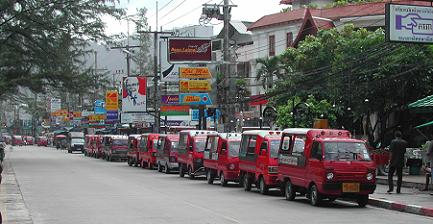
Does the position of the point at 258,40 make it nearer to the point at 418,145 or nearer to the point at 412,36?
the point at 418,145

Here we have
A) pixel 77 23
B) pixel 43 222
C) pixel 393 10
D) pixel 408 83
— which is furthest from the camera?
pixel 77 23

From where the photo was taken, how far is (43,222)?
50.2 ft

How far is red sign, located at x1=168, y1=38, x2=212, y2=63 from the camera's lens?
4047 centimetres

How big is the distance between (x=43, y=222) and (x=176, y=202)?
17.3 feet

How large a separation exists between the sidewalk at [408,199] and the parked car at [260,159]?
11.0 ft

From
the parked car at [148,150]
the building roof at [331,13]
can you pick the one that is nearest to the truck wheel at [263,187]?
the parked car at [148,150]

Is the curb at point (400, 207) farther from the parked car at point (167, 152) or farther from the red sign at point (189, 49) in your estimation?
the red sign at point (189, 49)

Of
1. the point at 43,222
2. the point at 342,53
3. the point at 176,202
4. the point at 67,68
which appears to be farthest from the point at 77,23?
the point at 43,222

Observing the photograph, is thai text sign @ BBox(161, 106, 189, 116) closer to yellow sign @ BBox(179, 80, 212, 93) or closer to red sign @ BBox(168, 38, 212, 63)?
yellow sign @ BBox(179, 80, 212, 93)


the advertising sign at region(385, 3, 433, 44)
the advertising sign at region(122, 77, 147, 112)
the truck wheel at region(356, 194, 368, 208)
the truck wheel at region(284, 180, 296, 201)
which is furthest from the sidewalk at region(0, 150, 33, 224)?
the advertising sign at region(122, 77, 147, 112)

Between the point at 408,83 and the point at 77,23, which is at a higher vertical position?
the point at 77,23

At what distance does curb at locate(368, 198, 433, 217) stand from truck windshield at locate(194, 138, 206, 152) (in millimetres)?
12847

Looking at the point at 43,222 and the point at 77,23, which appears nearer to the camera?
the point at 43,222

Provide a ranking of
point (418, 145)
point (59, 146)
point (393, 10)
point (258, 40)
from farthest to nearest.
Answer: point (59, 146)
point (258, 40)
point (418, 145)
point (393, 10)
